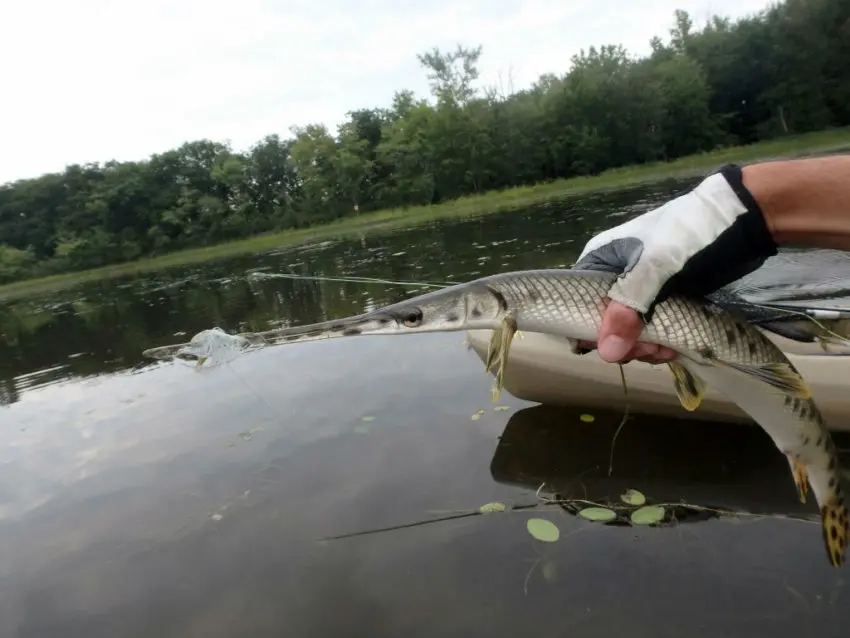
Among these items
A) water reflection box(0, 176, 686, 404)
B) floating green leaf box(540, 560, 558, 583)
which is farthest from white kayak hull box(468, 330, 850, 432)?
water reflection box(0, 176, 686, 404)

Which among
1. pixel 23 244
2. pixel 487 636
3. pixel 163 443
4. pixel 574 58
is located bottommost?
pixel 487 636

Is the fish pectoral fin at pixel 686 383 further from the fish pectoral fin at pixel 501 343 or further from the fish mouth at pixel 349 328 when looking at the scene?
the fish mouth at pixel 349 328

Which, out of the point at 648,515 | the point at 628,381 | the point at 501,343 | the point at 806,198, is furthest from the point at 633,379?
the point at 806,198

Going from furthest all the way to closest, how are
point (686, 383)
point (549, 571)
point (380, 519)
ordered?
point (380, 519), point (549, 571), point (686, 383)

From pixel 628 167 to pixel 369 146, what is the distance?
26.6 metres

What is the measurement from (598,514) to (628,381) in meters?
1.03

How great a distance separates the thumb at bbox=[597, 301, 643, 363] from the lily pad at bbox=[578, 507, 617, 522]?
169 centimetres

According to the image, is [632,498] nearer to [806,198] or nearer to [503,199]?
[806,198]

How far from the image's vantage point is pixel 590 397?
4.25 m

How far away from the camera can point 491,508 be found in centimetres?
357

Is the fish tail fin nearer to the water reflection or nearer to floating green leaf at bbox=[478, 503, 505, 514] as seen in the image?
floating green leaf at bbox=[478, 503, 505, 514]

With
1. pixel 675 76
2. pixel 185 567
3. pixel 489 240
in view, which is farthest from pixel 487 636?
pixel 675 76

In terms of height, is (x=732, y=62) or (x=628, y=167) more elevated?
(x=732, y=62)

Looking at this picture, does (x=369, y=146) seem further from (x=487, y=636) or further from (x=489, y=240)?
(x=487, y=636)
